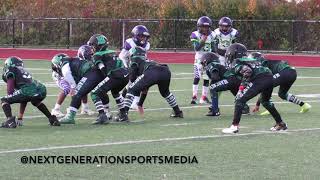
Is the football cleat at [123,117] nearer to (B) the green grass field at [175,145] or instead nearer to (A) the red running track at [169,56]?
(B) the green grass field at [175,145]

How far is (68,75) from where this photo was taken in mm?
14570

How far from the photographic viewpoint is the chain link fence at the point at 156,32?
116 feet

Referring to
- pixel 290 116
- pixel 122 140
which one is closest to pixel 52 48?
pixel 290 116

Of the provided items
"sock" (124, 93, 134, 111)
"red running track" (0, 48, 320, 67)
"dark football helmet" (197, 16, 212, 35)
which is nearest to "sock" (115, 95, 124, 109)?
"sock" (124, 93, 134, 111)

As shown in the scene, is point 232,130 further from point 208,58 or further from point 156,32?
point 156,32

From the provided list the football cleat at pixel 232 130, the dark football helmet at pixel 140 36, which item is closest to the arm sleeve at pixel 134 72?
the dark football helmet at pixel 140 36

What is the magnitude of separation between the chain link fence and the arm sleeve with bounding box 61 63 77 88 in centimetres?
2163

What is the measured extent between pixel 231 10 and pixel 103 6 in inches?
368

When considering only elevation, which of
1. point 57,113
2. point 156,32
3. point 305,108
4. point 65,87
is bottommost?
point 156,32

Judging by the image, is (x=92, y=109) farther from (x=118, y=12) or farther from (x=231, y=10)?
(x=118, y=12)

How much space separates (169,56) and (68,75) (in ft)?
71.6

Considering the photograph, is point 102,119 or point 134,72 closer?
point 102,119

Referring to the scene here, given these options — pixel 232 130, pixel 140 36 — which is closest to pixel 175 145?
pixel 232 130

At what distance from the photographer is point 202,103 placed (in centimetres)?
1798
